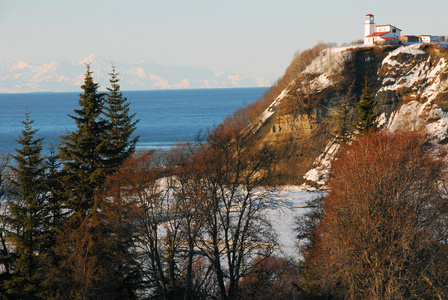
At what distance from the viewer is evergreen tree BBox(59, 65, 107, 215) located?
29141mm

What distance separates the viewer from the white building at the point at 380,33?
263 ft

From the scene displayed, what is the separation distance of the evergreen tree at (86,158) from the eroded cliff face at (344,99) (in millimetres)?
40246

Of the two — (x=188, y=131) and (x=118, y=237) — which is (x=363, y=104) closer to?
(x=118, y=237)

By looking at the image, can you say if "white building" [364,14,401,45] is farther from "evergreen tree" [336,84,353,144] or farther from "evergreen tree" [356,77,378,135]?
"evergreen tree" [356,77,378,135]

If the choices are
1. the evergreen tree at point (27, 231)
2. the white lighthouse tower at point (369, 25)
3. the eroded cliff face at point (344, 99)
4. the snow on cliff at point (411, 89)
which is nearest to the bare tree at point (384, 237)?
the evergreen tree at point (27, 231)

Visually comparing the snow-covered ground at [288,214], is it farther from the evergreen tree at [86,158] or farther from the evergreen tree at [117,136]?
the evergreen tree at [86,158]

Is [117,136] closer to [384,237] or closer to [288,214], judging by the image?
[384,237]

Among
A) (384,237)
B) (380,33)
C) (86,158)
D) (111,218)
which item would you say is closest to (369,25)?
(380,33)

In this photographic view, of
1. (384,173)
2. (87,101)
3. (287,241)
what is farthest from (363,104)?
(87,101)

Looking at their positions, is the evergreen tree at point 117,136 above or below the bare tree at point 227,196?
above

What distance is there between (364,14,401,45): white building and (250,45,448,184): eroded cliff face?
3294 millimetres

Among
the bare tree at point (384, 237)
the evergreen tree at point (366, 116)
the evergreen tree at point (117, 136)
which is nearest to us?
the bare tree at point (384, 237)

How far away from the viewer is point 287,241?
41500 millimetres

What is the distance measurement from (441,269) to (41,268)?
21.5 meters
